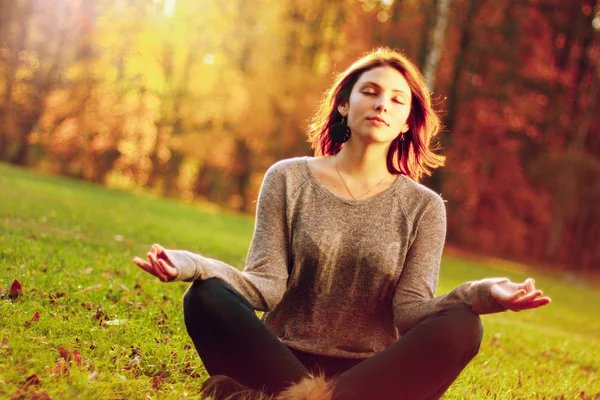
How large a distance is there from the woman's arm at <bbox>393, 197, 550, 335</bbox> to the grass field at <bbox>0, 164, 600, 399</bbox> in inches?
39.2

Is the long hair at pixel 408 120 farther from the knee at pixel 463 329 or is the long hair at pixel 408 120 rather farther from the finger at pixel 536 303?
the finger at pixel 536 303

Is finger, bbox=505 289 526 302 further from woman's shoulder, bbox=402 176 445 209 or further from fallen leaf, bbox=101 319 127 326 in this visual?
fallen leaf, bbox=101 319 127 326

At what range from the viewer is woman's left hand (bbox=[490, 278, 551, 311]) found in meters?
2.85

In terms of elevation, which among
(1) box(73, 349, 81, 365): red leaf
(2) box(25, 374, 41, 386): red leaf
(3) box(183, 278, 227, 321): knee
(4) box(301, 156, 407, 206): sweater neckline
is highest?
(4) box(301, 156, 407, 206): sweater neckline

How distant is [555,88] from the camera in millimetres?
23406

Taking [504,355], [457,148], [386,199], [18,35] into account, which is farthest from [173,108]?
[386,199]

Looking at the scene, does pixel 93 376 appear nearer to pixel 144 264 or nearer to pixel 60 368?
pixel 60 368

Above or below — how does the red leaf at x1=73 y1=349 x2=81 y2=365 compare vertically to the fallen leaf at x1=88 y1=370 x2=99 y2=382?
below

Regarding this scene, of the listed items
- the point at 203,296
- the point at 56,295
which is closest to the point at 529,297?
the point at 203,296

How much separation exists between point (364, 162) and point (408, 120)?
15.5 inches

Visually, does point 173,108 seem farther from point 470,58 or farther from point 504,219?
point 504,219

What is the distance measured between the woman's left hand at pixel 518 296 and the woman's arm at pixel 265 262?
3.50ft

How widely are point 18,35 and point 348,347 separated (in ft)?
76.1

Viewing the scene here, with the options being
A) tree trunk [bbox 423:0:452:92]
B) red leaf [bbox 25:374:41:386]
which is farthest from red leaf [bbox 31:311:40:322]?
tree trunk [bbox 423:0:452:92]
